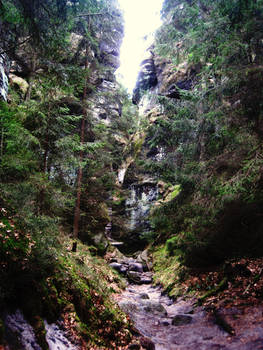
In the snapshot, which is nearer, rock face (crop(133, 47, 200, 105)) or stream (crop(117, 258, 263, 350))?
stream (crop(117, 258, 263, 350))

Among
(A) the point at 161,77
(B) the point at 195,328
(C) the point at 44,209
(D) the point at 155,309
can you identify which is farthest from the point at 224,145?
(A) the point at 161,77

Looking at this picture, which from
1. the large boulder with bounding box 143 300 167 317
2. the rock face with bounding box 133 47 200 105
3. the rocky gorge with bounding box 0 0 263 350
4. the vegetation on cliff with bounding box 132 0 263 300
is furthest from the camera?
the rock face with bounding box 133 47 200 105

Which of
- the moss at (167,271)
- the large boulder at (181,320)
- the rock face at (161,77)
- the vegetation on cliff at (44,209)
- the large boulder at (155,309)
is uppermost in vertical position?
the rock face at (161,77)

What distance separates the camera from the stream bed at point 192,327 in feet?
15.0

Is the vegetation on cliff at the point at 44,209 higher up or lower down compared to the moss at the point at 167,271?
higher up

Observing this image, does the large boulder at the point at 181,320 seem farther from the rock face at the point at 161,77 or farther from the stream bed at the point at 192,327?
the rock face at the point at 161,77

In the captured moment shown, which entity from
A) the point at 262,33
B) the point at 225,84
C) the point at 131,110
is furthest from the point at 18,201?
the point at 131,110

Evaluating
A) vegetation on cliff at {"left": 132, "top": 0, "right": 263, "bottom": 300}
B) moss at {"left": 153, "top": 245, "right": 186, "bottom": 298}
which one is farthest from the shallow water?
vegetation on cliff at {"left": 132, "top": 0, "right": 263, "bottom": 300}

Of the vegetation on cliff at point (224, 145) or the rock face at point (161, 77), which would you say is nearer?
the vegetation on cliff at point (224, 145)

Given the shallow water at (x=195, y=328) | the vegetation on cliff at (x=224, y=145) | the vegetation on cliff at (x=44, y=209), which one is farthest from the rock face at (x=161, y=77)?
the shallow water at (x=195, y=328)

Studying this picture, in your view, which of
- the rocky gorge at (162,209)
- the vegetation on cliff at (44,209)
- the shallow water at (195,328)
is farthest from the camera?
the shallow water at (195,328)

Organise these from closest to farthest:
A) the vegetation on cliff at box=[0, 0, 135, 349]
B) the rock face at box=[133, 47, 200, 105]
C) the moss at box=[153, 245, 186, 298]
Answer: the vegetation on cliff at box=[0, 0, 135, 349] → the moss at box=[153, 245, 186, 298] → the rock face at box=[133, 47, 200, 105]

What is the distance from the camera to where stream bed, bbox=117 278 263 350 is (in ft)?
15.0

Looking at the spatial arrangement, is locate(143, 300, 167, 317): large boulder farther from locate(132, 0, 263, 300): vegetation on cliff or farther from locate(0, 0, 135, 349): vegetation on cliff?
→ locate(132, 0, 263, 300): vegetation on cliff
